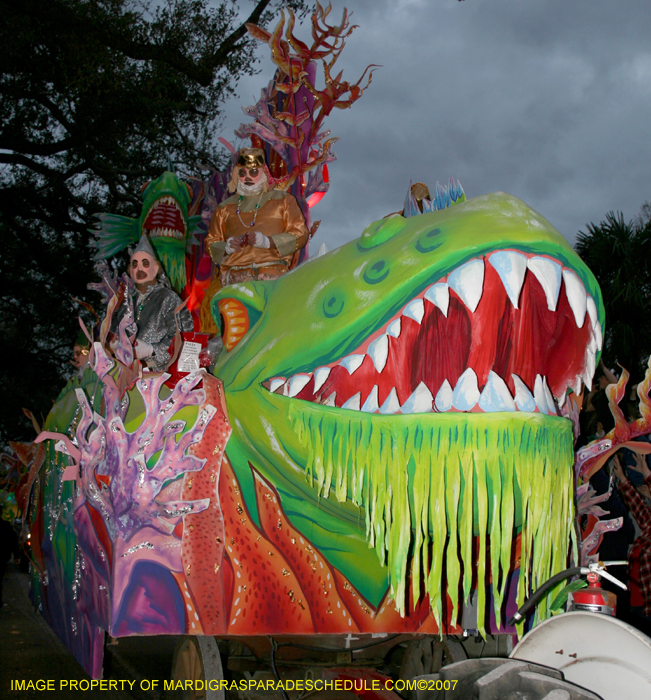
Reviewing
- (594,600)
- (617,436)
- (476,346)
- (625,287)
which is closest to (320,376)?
(476,346)

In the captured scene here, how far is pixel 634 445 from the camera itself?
3035 mm

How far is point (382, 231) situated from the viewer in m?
2.36

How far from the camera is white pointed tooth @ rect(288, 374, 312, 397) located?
2314 mm

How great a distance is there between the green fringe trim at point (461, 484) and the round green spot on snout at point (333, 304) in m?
0.35

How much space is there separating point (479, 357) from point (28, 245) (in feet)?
33.1

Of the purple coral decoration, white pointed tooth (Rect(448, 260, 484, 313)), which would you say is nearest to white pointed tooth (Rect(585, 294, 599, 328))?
white pointed tooth (Rect(448, 260, 484, 313))

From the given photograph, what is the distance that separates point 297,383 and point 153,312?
4.26ft

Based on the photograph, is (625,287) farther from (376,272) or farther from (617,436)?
(376,272)

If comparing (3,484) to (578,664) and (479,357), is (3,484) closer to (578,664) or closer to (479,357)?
(479,357)

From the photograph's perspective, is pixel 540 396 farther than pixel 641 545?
No

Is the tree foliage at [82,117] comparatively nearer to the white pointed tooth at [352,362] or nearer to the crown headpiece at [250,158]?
the crown headpiece at [250,158]

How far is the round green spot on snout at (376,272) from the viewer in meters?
2.18

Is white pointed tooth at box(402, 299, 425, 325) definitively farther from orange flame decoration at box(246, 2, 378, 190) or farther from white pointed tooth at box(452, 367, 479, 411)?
orange flame decoration at box(246, 2, 378, 190)

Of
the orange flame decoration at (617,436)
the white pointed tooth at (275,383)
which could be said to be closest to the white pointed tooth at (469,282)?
the white pointed tooth at (275,383)
